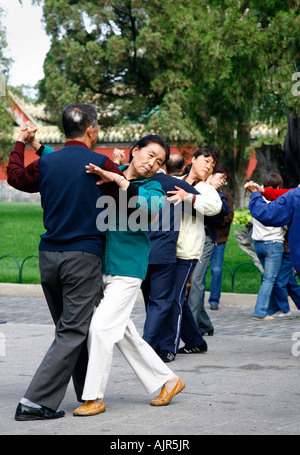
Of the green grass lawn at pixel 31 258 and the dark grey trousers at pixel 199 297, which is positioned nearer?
the dark grey trousers at pixel 199 297

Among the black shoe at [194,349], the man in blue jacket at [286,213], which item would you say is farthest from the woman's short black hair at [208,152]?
the black shoe at [194,349]

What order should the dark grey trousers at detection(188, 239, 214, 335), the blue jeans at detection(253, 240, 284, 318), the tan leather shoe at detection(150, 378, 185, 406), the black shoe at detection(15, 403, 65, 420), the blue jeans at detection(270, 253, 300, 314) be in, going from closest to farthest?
the black shoe at detection(15, 403, 65, 420)
the tan leather shoe at detection(150, 378, 185, 406)
the dark grey trousers at detection(188, 239, 214, 335)
the blue jeans at detection(253, 240, 284, 318)
the blue jeans at detection(270, 253, 300, 314)

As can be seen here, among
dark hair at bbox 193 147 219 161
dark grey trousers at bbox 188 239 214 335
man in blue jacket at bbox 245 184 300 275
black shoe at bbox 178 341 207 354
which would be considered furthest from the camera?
dark grey trousers at bbox 188 239 214 335

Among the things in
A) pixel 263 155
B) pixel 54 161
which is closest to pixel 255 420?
pixel 54 161

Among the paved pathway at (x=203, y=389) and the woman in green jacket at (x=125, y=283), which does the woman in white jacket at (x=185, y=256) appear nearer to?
the paved pathway at (x=203, y=389)

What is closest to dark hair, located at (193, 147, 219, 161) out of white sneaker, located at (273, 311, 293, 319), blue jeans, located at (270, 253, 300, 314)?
blue jeans, located at (270, 253, 300, 314)

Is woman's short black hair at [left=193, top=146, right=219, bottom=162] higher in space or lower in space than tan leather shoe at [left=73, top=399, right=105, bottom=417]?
higher

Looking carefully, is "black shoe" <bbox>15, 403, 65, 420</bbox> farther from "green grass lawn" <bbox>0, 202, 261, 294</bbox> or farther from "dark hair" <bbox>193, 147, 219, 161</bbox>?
"green grass lawn" <bbox>0, 202, 261, 294</bbox>

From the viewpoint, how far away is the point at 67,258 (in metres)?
4.75

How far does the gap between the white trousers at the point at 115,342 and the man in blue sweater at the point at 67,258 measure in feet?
0.27

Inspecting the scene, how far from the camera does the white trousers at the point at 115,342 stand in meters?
4.82

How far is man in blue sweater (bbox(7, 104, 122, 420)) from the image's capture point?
475 cm

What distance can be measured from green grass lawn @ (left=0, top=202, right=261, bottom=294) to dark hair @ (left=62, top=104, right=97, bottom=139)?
23.5 ft

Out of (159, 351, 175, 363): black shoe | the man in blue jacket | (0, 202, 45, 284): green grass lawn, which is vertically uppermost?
the man in blue jacket
